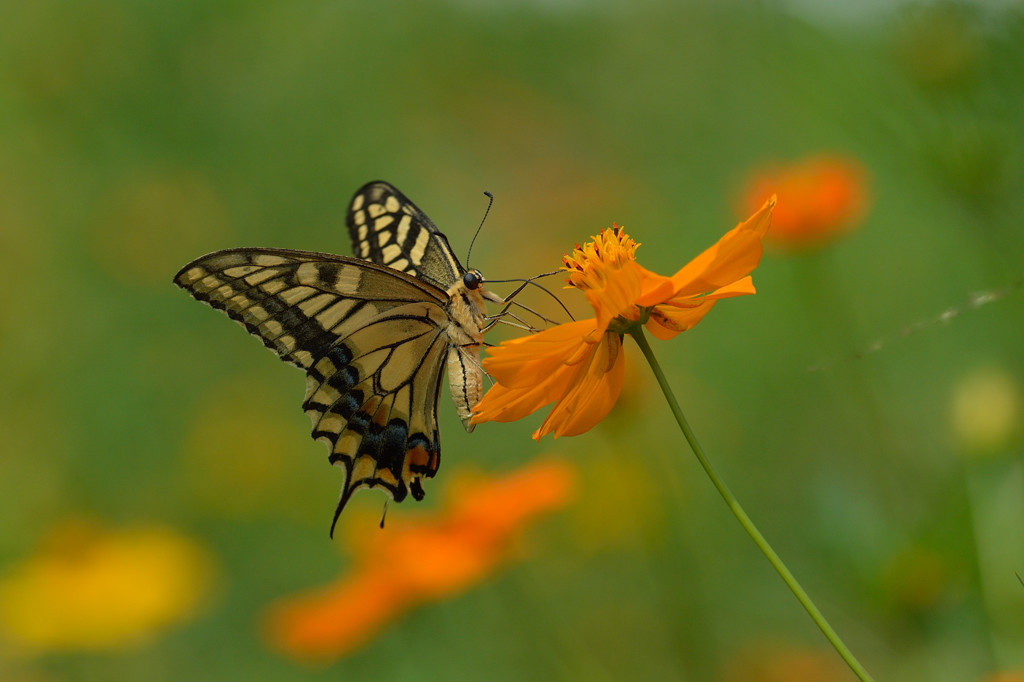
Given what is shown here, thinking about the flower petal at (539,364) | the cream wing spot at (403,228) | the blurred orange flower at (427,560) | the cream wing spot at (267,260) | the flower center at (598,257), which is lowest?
the flower petal at (539,364)

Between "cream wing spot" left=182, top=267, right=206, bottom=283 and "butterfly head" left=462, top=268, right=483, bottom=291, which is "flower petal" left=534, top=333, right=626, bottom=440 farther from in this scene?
"cream wing spot" left=182, top=267, right=206, bottom=283

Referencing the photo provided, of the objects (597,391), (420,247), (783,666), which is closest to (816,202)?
(420,247)

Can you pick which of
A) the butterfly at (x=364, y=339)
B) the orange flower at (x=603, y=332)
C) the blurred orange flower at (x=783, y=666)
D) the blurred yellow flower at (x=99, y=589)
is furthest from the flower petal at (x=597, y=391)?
the blurred yellow flower at (x=99, y=589)

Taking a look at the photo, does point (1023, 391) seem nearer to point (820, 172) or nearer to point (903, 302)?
point (820, 172)

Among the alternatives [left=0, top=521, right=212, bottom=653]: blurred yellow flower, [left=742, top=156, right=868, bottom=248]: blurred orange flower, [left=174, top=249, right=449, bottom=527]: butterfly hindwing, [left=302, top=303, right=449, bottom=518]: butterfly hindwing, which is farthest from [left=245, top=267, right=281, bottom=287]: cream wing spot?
[left=0, top=521, right=212, bottom=653]: blurred yellow flower

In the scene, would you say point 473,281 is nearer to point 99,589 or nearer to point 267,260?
point 267,260

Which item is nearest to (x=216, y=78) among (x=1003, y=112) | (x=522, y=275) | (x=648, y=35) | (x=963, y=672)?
(x=522, y=275)

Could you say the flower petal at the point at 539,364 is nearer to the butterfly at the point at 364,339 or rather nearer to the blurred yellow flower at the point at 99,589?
the butterfly at the point at 364,339
